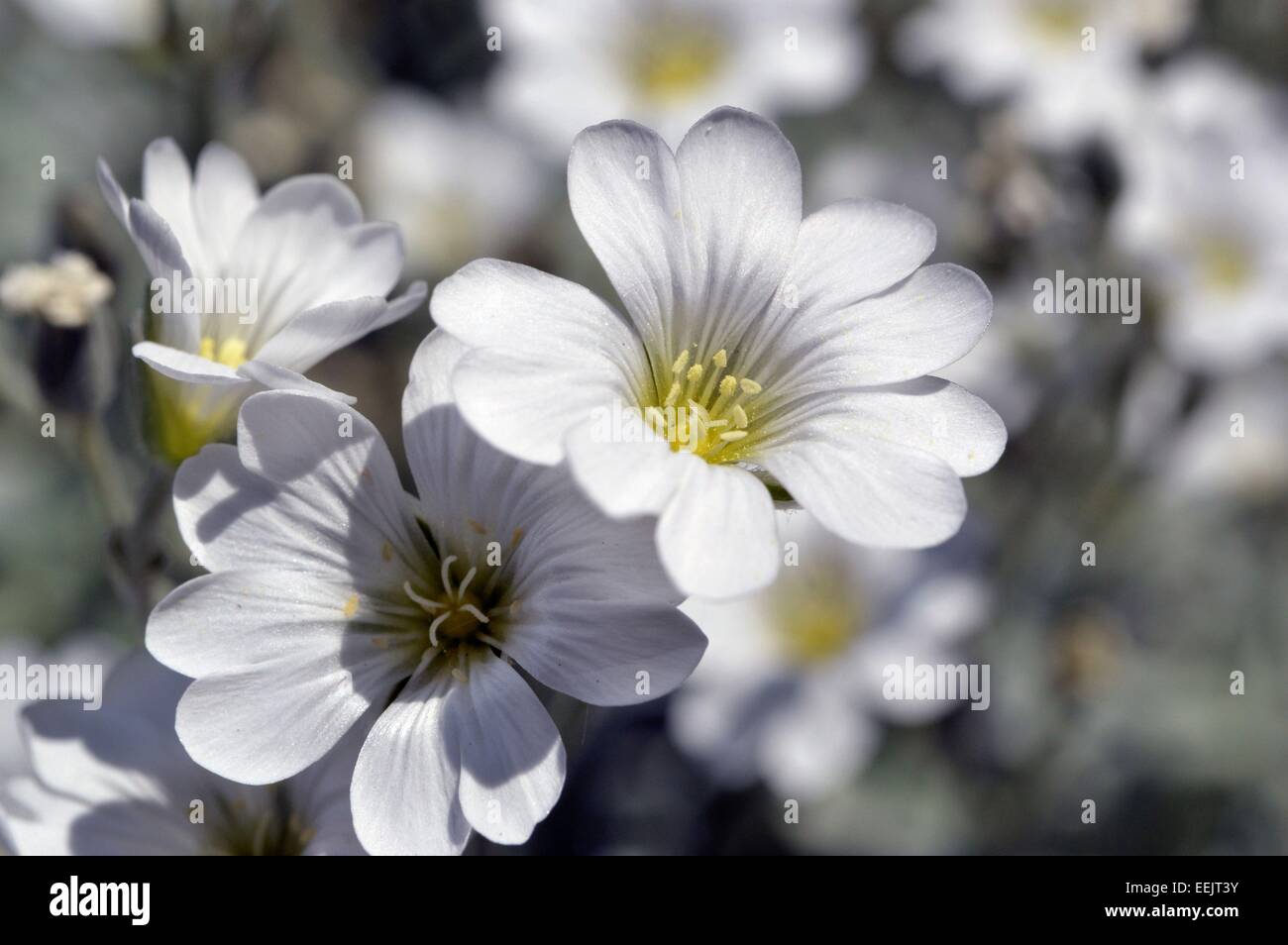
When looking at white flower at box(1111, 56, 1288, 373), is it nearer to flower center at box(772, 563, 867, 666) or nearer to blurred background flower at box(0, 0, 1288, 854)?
blurred background flower at box(0, 0, 1288, 854)

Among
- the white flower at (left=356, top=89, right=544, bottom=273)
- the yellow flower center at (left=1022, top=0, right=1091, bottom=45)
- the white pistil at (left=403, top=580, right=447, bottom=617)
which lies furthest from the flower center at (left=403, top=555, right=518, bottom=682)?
the yellow flower center at (left=1022, top=0, right=1091, bottom=45)

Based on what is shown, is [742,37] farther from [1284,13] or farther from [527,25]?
[1284,13]

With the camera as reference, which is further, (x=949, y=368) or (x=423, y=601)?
(x=949, y=368)

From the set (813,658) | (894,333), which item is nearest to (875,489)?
(894,333)

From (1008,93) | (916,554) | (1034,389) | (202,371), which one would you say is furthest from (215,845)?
(1008,93)

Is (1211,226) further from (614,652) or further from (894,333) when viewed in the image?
(614,652)

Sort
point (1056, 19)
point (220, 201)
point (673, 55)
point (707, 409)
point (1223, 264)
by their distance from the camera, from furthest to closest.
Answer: point (1056, 19)
point (673, 55)
point (1223, 264)
point (220, 201)
point (707, 409)
